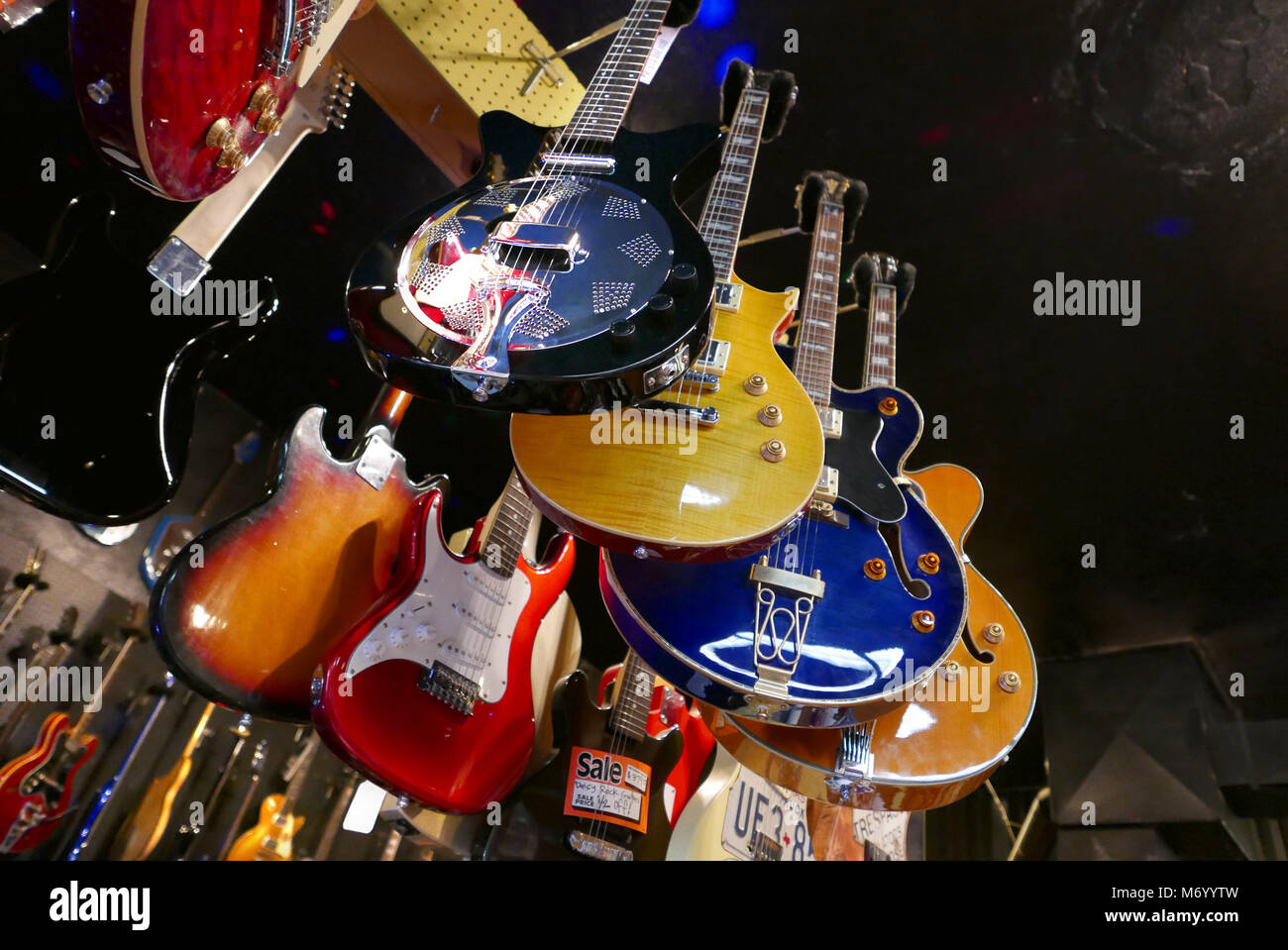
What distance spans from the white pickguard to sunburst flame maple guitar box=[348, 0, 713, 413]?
707 mm

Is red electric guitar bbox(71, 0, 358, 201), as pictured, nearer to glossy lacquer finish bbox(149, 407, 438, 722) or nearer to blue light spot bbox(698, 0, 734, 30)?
glossy lacquer finish bbox(149, 407, 438, 722)

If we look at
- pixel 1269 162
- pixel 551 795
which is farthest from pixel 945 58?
pixel 551 795

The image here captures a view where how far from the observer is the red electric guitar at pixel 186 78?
3.52ft

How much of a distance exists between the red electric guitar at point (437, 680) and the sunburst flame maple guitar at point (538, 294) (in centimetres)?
71

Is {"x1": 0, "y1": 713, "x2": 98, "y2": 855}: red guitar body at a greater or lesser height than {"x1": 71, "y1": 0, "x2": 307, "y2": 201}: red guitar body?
lesser

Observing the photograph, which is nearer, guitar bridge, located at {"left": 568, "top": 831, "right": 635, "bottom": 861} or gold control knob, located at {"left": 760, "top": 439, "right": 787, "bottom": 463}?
gold control knob, located at {"left": 760, "top": 439, "right": 787, "bottom": 463}

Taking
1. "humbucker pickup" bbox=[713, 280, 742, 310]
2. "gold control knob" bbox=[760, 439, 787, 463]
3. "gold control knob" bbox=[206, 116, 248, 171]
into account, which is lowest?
"gold control knob" bbox=[760, 439, 787, 463]

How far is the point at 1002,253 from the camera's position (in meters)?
2.78

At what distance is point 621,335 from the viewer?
1.17 m

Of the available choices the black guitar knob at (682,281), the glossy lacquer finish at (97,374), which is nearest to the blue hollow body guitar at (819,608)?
the black guitar knob at (682,281)

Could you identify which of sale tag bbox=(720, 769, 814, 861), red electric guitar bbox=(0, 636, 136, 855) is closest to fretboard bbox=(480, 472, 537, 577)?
sale tag bbox=(720, 769, 814, 861)

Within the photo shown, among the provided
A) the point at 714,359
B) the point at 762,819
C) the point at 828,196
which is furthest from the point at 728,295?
the point at 762,819

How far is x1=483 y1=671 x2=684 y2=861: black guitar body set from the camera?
6.38 ft
